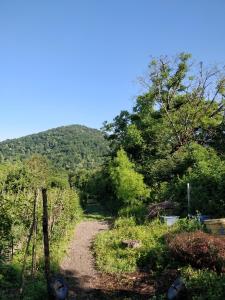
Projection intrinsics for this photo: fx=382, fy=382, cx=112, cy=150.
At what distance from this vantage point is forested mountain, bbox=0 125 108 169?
433 feet

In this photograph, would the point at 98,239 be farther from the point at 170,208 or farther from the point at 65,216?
the point at 170,208

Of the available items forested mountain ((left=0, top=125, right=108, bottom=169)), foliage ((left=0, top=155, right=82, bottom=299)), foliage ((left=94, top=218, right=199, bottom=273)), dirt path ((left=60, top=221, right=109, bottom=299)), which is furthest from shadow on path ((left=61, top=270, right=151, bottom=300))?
forested mountain ((left=0, top=125, right=108, bottom=169))

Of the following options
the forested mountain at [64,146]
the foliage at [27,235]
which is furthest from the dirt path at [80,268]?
the forested mountain at [64,146]

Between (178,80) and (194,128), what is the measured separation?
15.8 ft

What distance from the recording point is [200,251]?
9.98 m

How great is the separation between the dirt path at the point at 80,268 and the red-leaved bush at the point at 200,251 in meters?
2.55

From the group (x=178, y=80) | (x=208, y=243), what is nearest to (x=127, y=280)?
(x=208, y=243)

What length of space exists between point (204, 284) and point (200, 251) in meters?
1.35

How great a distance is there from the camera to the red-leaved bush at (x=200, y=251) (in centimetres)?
975

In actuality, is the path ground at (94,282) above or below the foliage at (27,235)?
below

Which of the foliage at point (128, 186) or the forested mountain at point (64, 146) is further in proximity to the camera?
the forested mountain at point (64, 146)

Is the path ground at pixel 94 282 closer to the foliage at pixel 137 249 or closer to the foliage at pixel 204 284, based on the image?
the foliage at pixel 137 249

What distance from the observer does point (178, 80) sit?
3628cm

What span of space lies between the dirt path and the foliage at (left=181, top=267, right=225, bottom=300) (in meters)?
2.57
